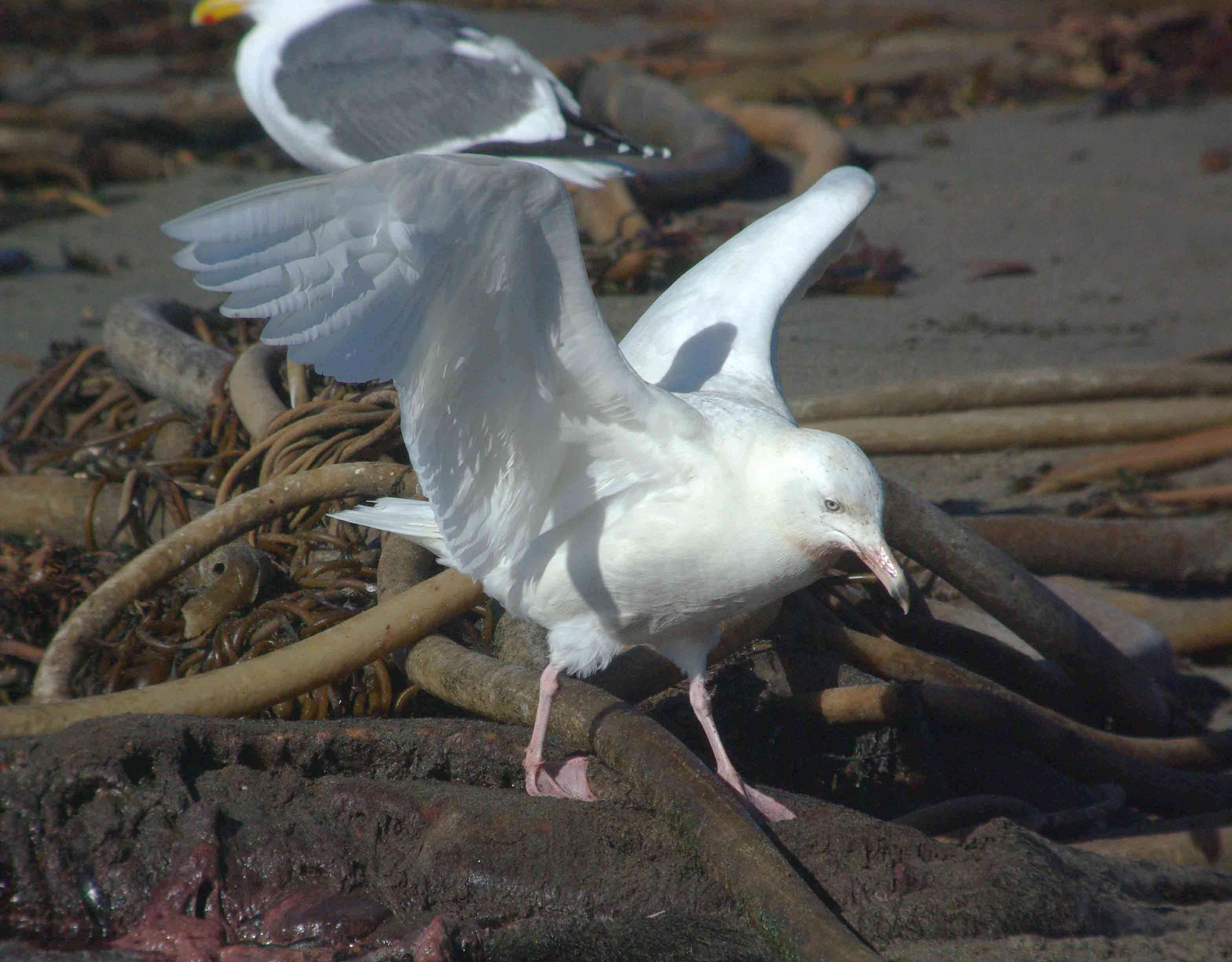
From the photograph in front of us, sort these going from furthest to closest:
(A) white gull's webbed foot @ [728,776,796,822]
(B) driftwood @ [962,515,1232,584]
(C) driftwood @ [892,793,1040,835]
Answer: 1. (B) driftwood @ [962,515,1232,584]
2. (C) driftwood @ [892,793,1040,835]
3. (A) white gull's webbed foot @ [728,776,796,822]

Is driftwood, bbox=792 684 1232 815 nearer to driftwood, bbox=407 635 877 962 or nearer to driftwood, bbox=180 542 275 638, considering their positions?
driftwood, bbox=407 635 877 962

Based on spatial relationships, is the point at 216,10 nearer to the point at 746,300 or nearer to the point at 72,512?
the point at 72,512

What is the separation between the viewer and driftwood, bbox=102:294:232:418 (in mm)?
4559

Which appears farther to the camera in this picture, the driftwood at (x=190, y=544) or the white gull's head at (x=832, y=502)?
the driftwood at (x=190, y=544)

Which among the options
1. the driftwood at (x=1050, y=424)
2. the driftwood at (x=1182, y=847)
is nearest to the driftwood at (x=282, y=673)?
the driftwood at (x=1182, y=847)

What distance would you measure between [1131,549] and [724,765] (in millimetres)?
2231

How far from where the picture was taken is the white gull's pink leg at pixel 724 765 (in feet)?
9.06

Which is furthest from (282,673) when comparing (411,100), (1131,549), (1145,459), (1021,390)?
(411,100)

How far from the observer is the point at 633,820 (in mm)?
2627

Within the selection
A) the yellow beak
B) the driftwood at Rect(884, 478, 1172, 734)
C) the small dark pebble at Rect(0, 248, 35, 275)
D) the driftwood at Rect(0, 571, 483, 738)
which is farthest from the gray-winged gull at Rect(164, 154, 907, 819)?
the small dark pebble at Rect(0, 248, 35, 275)

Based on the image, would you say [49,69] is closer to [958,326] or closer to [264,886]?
[958,326]

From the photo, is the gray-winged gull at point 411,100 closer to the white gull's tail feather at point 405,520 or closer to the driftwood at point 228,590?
the driftwood at point 228,590

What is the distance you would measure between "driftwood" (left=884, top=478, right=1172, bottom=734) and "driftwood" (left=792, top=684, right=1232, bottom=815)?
151 mm

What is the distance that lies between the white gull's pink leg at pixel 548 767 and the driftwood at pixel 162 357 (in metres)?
2.06
